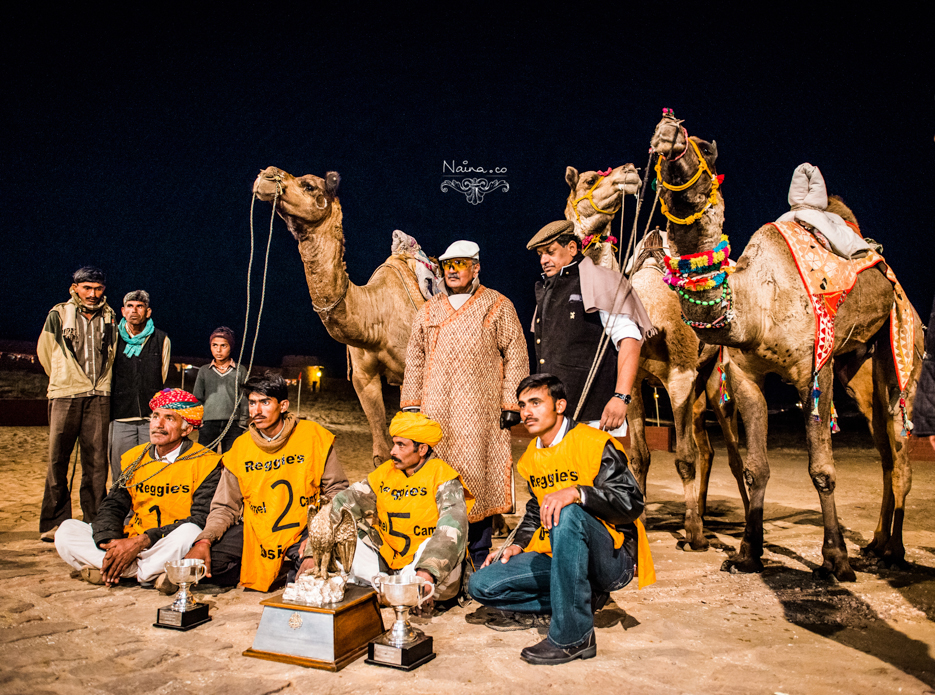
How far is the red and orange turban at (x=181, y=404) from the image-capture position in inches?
160

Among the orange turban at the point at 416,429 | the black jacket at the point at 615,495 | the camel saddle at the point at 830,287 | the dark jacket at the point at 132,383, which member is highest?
the camel saddle at the point at 830,287

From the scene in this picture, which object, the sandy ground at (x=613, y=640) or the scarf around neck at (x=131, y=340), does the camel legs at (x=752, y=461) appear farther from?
the scarf around neck at (x=131, y=340)

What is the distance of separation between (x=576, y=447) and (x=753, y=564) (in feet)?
6.74

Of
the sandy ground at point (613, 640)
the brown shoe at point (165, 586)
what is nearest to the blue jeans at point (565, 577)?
the sandy ground at point (613, 640)

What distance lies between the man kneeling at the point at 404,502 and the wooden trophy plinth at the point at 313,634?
619 millimetres

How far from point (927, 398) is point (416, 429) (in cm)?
219

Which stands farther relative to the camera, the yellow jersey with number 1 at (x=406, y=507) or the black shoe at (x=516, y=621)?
the yellow jersey with number 1 at (x=406, y=507)

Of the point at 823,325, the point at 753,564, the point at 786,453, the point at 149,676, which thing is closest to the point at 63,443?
the point at 149,676

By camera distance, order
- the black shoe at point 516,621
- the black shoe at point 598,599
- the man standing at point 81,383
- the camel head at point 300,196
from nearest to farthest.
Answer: the black shoe at point 598,599, the black shoe at point 516,621, the camel head at point 300,196, the man standing at point 81,383

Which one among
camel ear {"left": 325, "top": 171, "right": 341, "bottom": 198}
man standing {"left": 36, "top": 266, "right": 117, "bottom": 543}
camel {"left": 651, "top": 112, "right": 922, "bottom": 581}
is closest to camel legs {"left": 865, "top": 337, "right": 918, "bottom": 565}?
camel {"left": 651, "top": 112, "right": 922, "bottom": 581}

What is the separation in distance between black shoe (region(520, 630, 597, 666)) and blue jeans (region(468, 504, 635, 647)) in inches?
0.9

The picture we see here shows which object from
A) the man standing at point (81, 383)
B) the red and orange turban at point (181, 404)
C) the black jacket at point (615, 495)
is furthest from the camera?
the man standing at point (81, 383)

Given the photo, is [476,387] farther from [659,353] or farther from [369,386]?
[659,353]

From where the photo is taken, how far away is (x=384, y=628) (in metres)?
3.18
